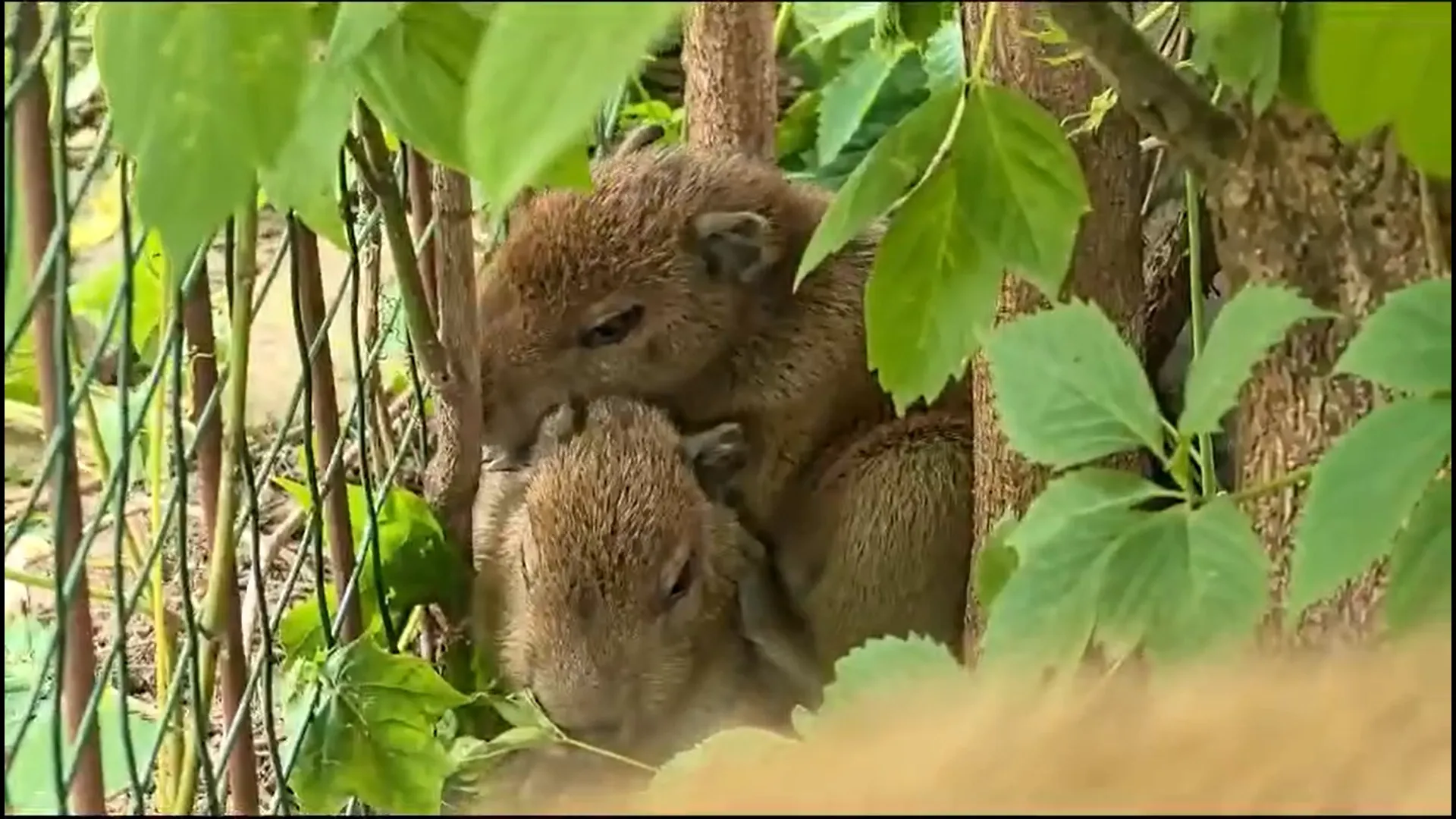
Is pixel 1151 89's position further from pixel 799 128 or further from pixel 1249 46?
pixel 799 128

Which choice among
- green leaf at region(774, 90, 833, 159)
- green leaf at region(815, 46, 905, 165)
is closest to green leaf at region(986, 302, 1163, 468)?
green leaf at region(815, 46, 905, 165)

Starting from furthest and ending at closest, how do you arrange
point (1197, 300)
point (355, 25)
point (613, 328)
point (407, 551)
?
point (613, 328) < point (407, 551) < point (1197, 300) < point (355, 25)

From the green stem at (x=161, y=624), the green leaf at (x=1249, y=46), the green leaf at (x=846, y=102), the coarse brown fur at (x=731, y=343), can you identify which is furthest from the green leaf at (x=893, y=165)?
the green leaf at (x=846, y=102)

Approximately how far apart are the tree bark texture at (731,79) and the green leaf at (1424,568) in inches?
40.2

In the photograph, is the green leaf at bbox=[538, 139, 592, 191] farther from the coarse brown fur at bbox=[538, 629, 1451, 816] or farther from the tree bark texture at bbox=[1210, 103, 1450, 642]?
the coarse brown fur at bbox=[538, 629, 1451, 816]

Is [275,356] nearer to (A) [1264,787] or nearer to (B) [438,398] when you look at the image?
(B) [438,398]

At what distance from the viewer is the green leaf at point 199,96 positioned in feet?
1.79

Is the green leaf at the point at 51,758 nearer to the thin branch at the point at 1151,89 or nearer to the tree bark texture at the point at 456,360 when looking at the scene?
the tree bark texture at the point at 456,360

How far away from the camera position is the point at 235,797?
3.58ft

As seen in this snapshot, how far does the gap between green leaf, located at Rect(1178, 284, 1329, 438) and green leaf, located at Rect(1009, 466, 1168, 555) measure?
3 centimetres

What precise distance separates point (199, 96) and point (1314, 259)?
49 centimetres

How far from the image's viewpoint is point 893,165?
73 centimetres

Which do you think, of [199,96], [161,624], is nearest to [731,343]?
[161,624]

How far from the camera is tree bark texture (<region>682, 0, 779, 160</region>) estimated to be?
5.30ft
